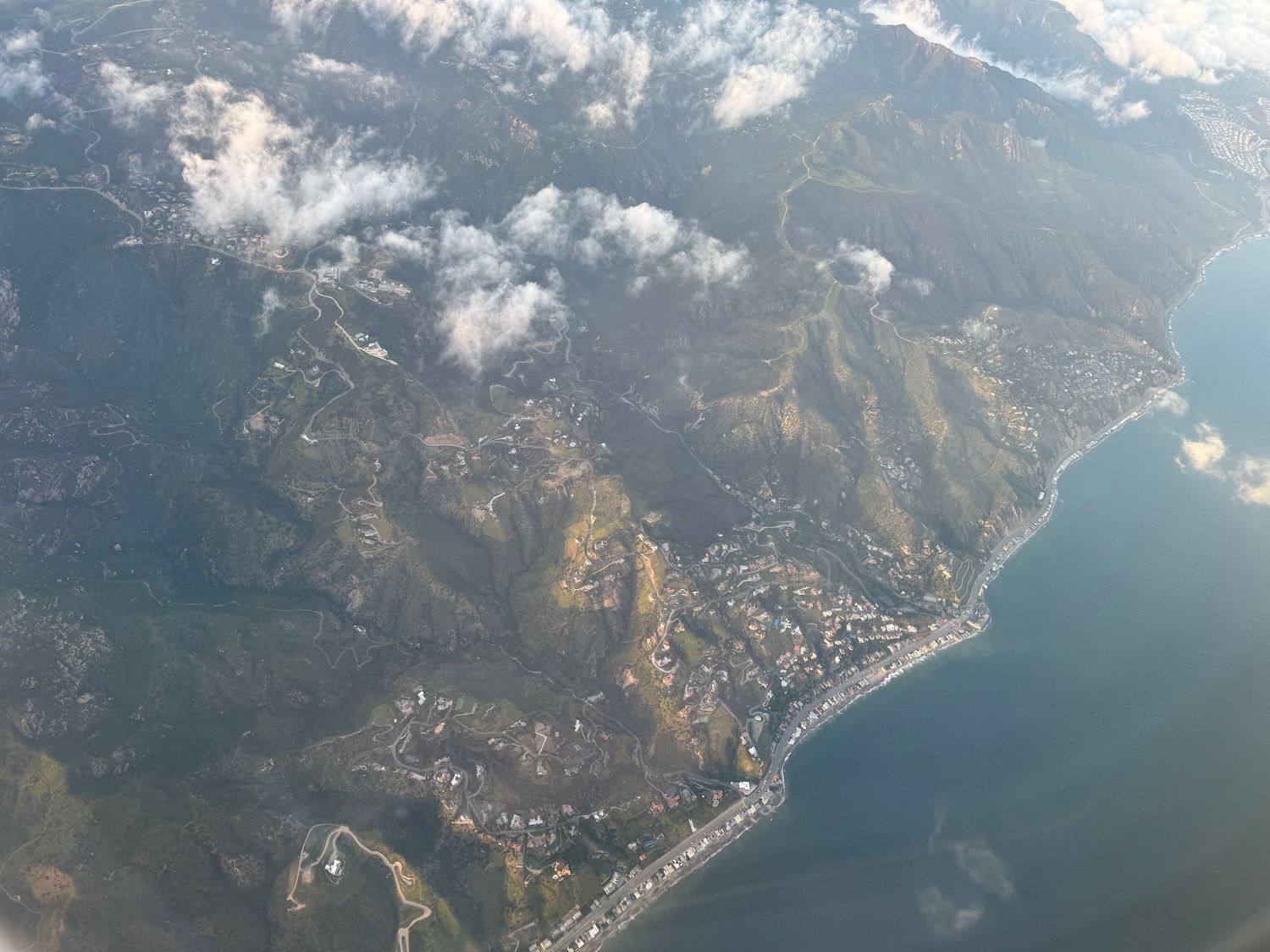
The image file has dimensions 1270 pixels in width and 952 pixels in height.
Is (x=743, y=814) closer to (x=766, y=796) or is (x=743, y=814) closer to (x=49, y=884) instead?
(x=766, y=796)

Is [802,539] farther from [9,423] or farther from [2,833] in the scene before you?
[9,423]

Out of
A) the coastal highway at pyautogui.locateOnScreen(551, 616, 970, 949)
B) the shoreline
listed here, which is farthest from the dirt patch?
the coastal highway at pyautogui.locateOnScreen(551, 616, 970, 949)

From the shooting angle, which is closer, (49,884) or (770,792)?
(49,884)

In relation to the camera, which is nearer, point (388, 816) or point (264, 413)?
point (388, 816)

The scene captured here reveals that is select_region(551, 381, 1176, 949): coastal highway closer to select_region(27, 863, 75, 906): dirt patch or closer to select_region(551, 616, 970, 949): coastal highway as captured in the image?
select_region(551, 616, 970, 949): coastal highway

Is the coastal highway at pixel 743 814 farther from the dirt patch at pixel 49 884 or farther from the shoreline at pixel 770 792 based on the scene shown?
the dirt patch at pixel 49 884

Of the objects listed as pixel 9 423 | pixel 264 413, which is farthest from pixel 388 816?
pixel 9 423

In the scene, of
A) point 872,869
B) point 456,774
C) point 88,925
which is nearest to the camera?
point 88,925

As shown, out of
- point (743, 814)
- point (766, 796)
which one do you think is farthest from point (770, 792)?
point (743, 814)
